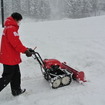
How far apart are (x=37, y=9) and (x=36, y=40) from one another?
53296 millimetres

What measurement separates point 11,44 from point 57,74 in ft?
5.58

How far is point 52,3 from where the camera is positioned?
3302 inches

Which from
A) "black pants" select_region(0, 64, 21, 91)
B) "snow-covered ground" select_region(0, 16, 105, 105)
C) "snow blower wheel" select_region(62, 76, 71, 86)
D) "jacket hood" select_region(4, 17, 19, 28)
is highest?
"jacket hood" select_region(4, 17, 19, 28)

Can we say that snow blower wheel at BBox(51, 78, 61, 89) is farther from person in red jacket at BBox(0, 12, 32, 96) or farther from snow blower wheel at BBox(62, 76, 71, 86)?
person in red jacket at BBox(0, 12, 32, 96)

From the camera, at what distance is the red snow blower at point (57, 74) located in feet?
13.8

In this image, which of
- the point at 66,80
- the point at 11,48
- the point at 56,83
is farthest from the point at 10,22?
the point at 66,80

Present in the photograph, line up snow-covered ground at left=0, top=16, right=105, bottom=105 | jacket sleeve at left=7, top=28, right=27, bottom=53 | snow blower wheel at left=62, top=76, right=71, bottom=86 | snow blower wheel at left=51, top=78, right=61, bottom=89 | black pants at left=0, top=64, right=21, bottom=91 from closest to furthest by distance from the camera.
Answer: jacket sleeve at left=7, top=28, right=27, bottom=53 → black pants at left=0, top=64, right=21, bottom=91 → snow-covered ground at left=0, top=16, right=105, bottom=105 → snow blower wheel at left=51, top=78, right=61, bottom=89 → snow blower wheel at left=62, top=76, right=71, bottom=86

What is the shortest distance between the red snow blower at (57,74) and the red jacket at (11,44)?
0.77 m

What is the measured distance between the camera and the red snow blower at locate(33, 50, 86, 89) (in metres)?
4.20

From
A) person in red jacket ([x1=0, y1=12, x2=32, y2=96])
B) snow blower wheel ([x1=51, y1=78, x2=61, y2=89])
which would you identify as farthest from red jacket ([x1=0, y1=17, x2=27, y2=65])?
snow blower wheel ([x1=51, y1=78, x2=61, y2=89])

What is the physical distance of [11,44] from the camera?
133 inches

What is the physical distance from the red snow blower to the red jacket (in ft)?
2.51

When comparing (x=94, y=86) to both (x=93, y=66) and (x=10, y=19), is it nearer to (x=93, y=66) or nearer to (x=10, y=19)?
(x=93, y=66)

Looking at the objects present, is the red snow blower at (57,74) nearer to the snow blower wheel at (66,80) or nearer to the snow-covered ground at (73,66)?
the snow blower wheel at (66,80)
